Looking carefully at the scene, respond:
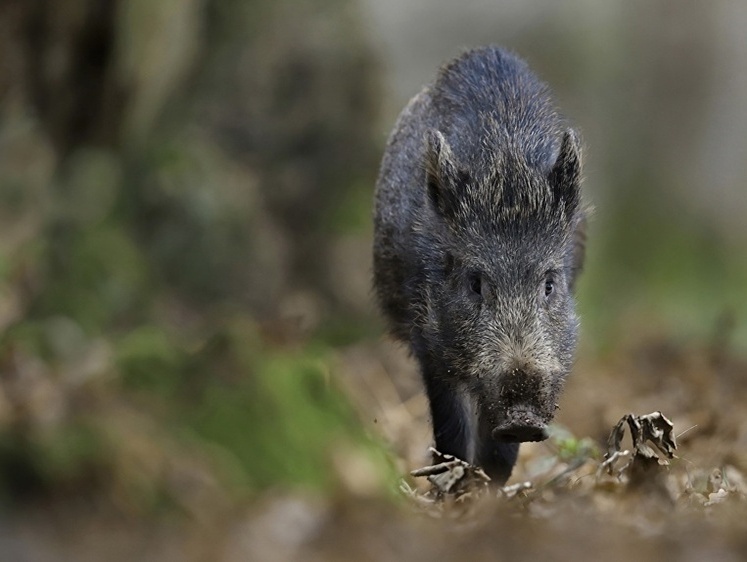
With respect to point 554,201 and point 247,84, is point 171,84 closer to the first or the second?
point 247,84

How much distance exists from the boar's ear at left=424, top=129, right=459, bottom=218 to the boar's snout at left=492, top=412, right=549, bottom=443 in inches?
62.2

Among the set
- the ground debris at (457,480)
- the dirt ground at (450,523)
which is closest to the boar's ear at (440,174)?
the dirt ground at (450,523)

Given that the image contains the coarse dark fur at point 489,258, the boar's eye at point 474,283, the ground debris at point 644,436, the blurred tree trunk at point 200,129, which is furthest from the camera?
the blurred tree trunk at point 200,129

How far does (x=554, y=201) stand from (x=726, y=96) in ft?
40.6

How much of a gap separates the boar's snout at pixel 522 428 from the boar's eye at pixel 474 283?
1048 millimetres

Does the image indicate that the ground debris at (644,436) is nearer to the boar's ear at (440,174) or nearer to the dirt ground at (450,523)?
the dirt ground at (450,523)

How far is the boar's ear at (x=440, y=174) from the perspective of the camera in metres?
7.14

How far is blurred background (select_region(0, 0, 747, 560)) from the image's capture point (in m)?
4.55

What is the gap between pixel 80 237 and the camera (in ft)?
37.4

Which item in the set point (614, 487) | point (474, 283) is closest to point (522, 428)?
point (614, 487)

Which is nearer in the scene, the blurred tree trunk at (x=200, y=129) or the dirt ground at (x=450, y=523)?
the dirt ground at (x=450, y=523)

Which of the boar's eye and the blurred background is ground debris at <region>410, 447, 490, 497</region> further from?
the boar's eye

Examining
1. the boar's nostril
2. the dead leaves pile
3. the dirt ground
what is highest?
the boar's nostril

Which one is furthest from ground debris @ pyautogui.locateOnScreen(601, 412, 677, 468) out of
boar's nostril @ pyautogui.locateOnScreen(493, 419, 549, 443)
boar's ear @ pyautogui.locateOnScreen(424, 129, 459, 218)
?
boar's ear @ pyautogui.locateOnScreen(424, 129, 459, 218)
